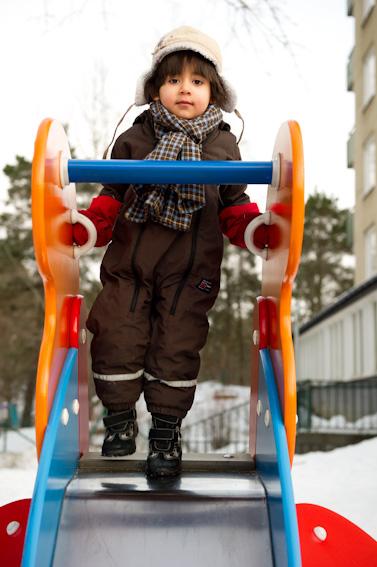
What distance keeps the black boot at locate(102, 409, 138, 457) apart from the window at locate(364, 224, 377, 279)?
51.7 feet

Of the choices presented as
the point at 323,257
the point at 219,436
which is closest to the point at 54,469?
the point at 219,436

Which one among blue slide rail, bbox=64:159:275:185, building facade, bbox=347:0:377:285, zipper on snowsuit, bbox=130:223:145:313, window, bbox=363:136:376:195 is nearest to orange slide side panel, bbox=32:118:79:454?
blue slide rail, bbox=64:159:275:185

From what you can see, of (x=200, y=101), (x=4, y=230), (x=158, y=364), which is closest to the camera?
(x=158, y=364)

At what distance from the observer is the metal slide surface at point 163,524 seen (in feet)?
7.39

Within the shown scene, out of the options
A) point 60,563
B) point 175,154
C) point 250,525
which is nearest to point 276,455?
point 250,525

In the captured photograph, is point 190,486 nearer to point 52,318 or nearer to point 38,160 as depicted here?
point 52,318

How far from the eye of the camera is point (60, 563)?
2.21 metres

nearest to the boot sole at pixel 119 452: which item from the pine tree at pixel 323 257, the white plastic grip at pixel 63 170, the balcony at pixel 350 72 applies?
the white plastic grip at pixel 63 170

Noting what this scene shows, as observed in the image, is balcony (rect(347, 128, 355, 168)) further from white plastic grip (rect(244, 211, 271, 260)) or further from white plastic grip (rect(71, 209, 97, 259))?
white plastic grip (rect(71, 209, 97, 259))

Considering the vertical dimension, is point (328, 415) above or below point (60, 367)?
above

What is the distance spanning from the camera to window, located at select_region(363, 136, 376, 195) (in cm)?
1783

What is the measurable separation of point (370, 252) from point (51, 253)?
16712 millimetres

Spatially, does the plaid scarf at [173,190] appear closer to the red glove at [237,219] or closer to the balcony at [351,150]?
the red glove at [237,219]

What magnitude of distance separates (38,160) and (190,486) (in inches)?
46.1
